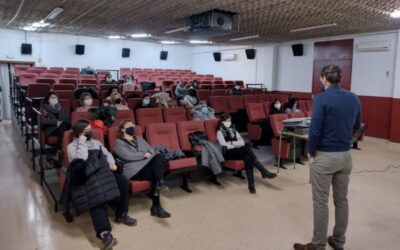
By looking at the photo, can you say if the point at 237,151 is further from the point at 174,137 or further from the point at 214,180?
the point at 174,137

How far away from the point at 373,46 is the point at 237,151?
6093mm

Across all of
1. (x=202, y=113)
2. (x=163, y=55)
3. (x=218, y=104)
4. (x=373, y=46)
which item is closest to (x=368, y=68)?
(x=373, y=46)

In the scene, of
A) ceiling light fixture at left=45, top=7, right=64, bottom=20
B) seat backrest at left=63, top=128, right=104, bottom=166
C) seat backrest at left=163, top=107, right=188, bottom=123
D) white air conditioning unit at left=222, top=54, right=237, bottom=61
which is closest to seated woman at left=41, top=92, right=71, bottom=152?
seat backrest at left=63, top=128, right=104, bottom=166

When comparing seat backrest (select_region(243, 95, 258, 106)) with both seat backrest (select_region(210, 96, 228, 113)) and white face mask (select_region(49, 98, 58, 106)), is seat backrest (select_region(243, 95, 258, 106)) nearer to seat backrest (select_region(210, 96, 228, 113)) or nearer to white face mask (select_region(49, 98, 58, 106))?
seat backrest (select_region(210, 96, 228, 113))

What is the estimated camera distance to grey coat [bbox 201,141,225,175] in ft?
14.1

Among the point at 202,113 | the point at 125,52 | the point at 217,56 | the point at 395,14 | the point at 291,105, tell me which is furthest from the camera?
the point at 217,56

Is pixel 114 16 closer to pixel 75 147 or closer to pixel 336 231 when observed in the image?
pixel 75 147

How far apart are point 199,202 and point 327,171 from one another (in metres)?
1.87

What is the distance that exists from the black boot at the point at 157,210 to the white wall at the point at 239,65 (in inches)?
368

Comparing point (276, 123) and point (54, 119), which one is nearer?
point (54, 119)

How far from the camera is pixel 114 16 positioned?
7.52 metres

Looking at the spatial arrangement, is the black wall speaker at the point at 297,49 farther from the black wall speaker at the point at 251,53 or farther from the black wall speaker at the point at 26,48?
the black wall speaker at the point at 26,48

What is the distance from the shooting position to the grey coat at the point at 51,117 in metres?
4.71

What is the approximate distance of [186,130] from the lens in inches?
186
